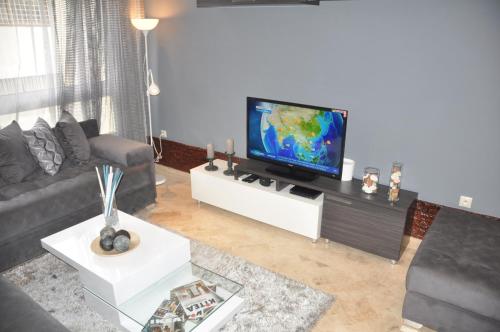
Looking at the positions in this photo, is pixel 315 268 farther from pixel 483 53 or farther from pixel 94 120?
pixel 94 120

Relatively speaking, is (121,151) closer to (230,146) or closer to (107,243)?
(230,146)

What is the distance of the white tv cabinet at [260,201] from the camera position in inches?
140

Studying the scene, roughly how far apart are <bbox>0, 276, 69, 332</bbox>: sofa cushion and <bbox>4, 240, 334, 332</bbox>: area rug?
43cm

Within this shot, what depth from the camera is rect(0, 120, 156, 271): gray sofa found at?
10.2ft

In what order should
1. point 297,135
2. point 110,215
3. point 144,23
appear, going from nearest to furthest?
1. point 110,215
2. point 297,135
3. point 144,23

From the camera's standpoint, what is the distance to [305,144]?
362 cm

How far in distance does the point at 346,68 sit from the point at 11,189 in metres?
3.02

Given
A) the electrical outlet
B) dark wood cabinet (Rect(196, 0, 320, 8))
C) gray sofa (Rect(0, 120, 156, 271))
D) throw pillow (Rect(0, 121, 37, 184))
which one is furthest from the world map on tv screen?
throw pillow (Rect(0, 121, 37, 184))

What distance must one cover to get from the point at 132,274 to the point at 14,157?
1772mm

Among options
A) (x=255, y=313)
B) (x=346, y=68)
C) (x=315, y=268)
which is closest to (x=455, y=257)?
(x=315, y=268)

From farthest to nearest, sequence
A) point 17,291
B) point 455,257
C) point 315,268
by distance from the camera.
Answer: point 315,268 < point 455,257 < point 17,291

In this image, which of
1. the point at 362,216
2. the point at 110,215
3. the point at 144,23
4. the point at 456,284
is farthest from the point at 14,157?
the point at 456,284

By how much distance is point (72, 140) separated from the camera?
3.88m

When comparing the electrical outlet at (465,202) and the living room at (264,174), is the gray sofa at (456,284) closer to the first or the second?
the living room at (264,174)
